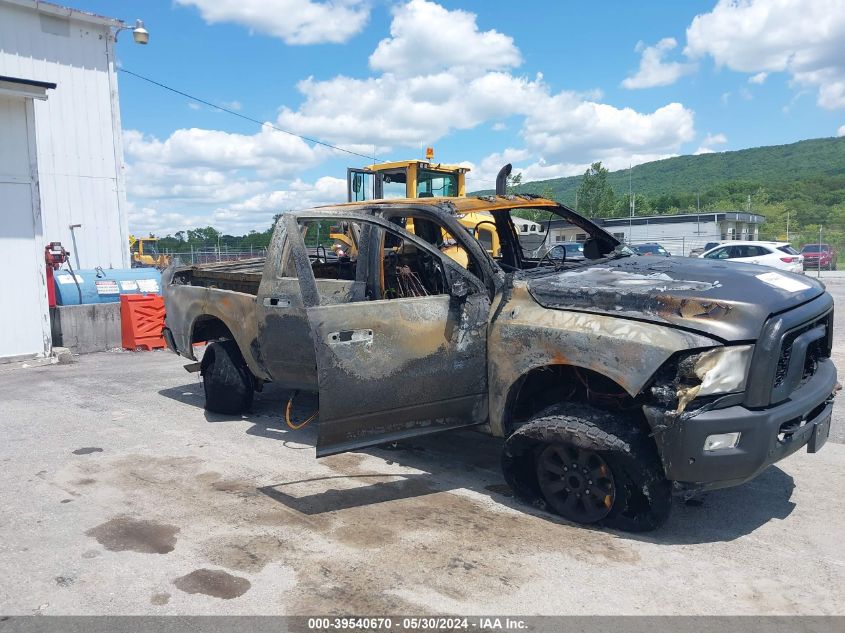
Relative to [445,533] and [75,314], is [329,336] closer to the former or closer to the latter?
[445,533]

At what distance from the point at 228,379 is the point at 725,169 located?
134 m

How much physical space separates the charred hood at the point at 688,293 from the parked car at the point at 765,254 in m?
17.4

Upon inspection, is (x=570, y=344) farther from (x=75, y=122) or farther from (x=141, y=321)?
(x=75, y=122)

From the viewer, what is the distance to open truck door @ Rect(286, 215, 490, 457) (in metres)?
4.20

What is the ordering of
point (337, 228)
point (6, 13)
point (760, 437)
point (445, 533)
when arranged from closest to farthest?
1. point (760, 437)
2. point (445, 533)
3. point (337, 228)
4. point (6, 13)

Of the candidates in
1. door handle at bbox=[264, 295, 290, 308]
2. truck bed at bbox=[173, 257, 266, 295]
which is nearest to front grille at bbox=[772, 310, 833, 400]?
door handle at bbox=[264, 295, 290, 308]

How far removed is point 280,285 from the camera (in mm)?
5547

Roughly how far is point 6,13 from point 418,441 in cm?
1330

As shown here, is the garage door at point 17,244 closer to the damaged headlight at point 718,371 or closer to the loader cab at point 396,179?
the loader cab at point 396,179

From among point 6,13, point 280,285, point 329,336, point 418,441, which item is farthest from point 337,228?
point 6,13

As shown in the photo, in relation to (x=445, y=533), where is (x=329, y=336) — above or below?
above

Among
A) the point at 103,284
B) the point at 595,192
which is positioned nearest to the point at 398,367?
the point at 103,284

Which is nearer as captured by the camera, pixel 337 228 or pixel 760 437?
pixel 760 437

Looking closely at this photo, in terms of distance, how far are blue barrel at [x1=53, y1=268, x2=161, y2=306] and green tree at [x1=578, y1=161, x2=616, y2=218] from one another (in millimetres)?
59044
